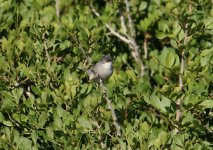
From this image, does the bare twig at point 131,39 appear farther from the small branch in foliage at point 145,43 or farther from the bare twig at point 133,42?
the small branch in foliage at point 145,43

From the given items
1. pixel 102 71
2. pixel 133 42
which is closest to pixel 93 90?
pixel 102 71

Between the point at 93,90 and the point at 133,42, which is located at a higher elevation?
the point at 133,42

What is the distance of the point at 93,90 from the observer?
4.60 m

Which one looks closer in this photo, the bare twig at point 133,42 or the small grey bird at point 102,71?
the small grey bird at point 102,71

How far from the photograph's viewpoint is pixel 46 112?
14.9 ft

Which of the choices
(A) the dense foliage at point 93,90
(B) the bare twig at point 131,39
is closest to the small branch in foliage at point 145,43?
(B) the bare twig at point 131,39

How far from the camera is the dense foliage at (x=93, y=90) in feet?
14.2

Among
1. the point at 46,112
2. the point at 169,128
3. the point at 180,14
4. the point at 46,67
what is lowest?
the point at 169,128

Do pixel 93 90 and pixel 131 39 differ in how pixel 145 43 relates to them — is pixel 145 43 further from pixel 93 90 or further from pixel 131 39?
pixel 93 90

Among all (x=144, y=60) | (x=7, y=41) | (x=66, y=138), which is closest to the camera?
(x=66, y=138)

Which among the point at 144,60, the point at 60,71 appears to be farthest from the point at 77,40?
the point at 144,60

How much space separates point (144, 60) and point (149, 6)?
2.47ft

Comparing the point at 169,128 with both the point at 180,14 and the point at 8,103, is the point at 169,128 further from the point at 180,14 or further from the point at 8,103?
the point at 8,103

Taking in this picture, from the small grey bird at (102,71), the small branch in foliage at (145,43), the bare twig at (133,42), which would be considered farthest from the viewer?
the small branch in foliage at (145,43)
